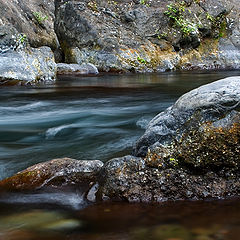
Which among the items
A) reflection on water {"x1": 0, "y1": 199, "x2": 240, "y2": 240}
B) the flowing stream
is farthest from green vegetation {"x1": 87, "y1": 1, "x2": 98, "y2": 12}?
reflection on water {"x1": 0, "y1": 199, "x2": 240, "y2": 240}

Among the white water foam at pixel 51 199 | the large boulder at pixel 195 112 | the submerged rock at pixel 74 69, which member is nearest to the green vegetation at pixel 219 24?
the submerged rock at pixel 74 69

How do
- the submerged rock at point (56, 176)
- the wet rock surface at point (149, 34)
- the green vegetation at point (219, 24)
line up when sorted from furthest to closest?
1. the green vegetation at point (219, 24)
2. the wet rock surface at point (149, 34)
3. the submerged rock at point (56, 176)

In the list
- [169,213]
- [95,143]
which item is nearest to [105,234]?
[169,213]

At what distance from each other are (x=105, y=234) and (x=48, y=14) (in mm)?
20395

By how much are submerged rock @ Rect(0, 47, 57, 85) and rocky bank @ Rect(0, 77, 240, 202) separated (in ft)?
26.3

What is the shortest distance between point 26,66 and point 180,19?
10773mm

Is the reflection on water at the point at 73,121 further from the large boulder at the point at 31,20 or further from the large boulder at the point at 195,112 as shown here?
the large boulder at the point at 31,20

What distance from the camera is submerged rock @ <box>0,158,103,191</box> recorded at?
283cm

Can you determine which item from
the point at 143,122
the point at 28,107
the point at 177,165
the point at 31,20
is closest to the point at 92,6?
the point at 31,20

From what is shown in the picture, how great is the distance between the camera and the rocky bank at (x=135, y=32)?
16.1 meters

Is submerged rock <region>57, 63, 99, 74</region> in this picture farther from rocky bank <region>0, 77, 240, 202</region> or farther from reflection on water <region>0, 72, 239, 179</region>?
rocky bank <region>0, 77, 240, 202</region>

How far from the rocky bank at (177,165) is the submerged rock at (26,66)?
802cm

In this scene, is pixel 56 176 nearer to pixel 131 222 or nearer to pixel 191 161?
pixel 131 222

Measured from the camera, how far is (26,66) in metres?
10.8
